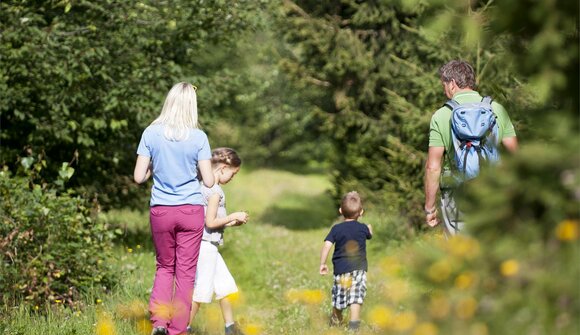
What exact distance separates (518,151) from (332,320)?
449cm

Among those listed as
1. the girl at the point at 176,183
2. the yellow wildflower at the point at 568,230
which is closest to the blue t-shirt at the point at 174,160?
the girl at the point at 176,183

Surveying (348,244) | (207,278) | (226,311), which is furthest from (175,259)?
(348,244)

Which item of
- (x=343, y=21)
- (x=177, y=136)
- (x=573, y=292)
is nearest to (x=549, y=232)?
(x=573, y=292)

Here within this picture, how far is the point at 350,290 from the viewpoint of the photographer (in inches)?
279

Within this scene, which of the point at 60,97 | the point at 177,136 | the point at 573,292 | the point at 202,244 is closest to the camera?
the point at 573,292

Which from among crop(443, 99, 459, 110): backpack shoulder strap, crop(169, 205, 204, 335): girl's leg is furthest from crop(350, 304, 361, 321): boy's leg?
crop(443, 99, 459, 110): backpack shoulder strap

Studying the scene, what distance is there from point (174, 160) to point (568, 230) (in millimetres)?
3867

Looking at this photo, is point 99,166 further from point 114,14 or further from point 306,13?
point 306,13

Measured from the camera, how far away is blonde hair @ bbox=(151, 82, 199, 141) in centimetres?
610

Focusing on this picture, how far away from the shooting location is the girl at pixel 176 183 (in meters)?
6.14

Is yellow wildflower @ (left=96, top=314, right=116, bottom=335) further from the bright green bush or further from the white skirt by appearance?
the bright green bush

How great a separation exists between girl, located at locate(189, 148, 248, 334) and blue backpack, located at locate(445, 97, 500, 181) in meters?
1.75

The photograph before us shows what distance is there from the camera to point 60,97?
995cm

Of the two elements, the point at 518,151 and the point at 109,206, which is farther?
the point at 109,206
